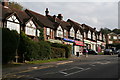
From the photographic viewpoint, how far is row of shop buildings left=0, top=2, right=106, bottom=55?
31.0 m

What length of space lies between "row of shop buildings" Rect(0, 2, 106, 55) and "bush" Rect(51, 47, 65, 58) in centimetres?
722

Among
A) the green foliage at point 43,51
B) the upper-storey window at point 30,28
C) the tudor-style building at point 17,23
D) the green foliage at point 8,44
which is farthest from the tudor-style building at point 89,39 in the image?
the green foliage at point 8,44

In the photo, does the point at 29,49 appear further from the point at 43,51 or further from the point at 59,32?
the point at 59,32

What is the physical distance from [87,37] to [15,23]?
3466cm

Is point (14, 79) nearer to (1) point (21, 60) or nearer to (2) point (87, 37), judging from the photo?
(1) point (21, 60)

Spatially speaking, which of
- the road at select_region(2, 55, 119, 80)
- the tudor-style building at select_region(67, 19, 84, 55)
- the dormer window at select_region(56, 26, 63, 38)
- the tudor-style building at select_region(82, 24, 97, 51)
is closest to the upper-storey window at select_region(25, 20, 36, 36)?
the dormer window at select_region(56, 26, 63, 38)

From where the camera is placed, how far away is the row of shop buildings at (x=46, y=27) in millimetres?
30995

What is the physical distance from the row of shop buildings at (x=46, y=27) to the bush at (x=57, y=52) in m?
7.22

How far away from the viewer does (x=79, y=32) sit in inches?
2172

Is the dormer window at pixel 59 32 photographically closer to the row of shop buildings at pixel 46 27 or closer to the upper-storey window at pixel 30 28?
the row of shop buildings at pixel 46 27

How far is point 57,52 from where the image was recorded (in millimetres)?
30281

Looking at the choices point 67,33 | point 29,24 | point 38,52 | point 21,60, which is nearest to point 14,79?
point 21,60

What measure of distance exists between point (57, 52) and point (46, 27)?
1108cm

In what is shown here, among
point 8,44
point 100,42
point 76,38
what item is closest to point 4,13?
point 8,44
